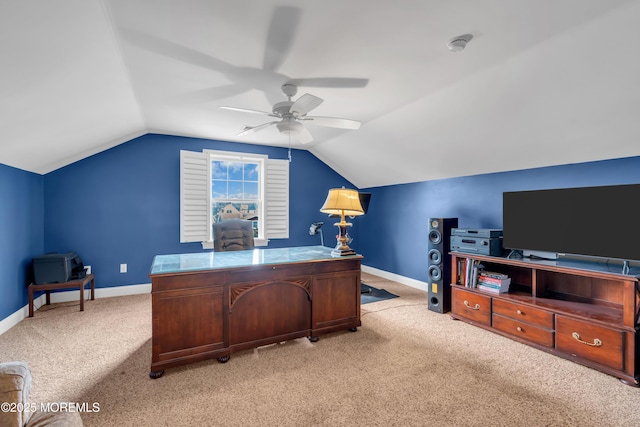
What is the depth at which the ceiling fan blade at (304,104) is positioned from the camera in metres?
2.35

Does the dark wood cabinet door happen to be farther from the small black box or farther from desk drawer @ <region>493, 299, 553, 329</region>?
desk drawer @ <region>493, 299, 553, 329</region>

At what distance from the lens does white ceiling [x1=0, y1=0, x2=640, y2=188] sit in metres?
1.76

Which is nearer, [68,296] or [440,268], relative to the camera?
[440,268]

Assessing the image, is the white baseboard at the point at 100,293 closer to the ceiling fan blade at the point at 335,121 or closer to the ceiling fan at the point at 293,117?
the ceiling fan blade at the point at 335,121

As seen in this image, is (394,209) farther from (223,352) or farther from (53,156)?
(53,156)

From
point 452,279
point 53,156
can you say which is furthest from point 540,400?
point 53,156

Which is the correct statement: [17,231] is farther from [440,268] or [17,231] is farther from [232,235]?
[440,268]

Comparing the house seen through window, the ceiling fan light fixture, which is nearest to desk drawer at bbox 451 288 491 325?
the ceiling fan light fixture

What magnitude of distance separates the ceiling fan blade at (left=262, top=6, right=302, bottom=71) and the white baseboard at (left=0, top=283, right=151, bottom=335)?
371cm

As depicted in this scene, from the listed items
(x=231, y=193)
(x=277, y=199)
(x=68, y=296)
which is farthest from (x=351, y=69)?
(x=68, y=296)

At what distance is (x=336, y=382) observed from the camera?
220 centimetres

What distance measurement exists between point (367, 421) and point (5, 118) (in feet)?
11.3

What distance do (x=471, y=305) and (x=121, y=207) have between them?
4834 millimetres

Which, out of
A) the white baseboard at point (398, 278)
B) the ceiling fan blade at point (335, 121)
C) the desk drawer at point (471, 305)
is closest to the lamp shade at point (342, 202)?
the ceiling fan blade at point (335, 121)
